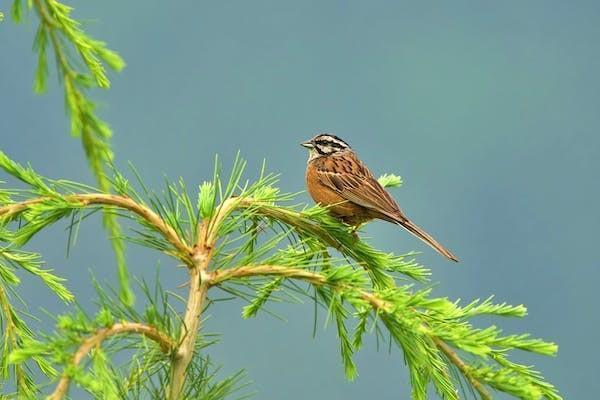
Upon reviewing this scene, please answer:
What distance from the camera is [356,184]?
692cm

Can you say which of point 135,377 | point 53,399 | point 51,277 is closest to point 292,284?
point 135,377

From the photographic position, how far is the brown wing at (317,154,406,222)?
6602 mm

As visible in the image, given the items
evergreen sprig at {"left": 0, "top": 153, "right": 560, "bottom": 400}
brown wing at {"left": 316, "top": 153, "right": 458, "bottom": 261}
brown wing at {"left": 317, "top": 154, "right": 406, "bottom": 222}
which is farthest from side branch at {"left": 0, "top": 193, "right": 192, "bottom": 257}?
brown wing at {"left": 317, "top": 154, "right": 406, "bottom": 222}

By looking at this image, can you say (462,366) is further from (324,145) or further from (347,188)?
(324,145)

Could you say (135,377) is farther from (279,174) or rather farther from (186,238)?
(279,174)

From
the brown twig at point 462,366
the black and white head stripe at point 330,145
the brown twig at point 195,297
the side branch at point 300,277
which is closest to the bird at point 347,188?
the black and white head stripe at point 330,145

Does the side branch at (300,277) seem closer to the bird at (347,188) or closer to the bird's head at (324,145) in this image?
the bird at (347,188)

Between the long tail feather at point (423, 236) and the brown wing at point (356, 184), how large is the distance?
0.05 metres

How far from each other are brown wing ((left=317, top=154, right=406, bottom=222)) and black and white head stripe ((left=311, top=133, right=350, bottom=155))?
212mm

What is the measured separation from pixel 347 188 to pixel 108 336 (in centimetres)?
385

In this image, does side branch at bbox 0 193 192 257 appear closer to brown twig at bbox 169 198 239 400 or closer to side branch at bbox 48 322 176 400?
brown twig at bbox 169 198 239 400

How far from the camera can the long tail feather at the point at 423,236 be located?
218 inches

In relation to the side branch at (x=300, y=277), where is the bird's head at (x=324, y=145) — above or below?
above

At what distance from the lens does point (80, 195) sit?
12.9 ft
